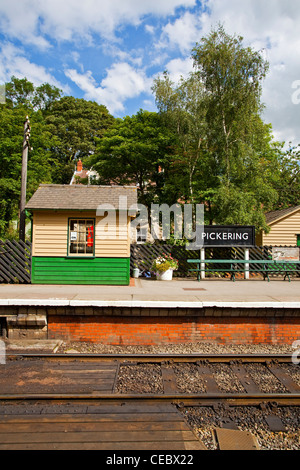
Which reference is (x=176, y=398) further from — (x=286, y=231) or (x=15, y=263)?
(x=286, y=231)

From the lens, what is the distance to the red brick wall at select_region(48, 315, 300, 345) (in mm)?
6848

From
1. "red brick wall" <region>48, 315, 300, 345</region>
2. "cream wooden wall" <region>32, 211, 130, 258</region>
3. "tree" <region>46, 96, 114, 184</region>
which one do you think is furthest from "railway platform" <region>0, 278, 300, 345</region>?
"tree" <region>46, 96, 114, 184</region>

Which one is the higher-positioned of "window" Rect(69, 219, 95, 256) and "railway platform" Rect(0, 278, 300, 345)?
"window" Rect(69, 219, 95, 256)

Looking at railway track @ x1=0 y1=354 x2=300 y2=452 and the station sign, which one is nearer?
railway track @ x1=0 y1=354 x2=300 y2=452

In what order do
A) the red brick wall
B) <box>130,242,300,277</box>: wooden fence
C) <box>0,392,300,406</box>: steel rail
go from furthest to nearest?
<box>130,242,300,277</box>: wooden fence < the red brick wall < <box>0,392,300,406</box>: steel rail

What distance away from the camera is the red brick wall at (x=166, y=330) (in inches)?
270

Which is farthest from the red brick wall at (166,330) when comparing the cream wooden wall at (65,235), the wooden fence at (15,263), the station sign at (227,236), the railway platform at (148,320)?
the station sign at (227,236)

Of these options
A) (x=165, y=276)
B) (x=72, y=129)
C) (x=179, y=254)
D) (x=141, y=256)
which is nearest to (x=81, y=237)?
(x=141, y=256)

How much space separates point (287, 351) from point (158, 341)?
2.97m

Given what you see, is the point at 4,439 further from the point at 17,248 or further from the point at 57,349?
the point at 17,248

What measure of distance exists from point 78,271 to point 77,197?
2903 millimetres

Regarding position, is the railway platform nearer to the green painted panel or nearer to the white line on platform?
the white line on platform

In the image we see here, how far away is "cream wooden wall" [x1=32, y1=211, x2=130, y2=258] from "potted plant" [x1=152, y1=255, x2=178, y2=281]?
6.90 ft
